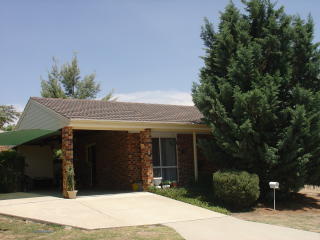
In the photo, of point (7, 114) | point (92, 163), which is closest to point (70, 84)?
point (7, 114)

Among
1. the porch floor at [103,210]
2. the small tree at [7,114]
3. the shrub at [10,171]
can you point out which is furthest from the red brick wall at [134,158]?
the small tree at [7,114]

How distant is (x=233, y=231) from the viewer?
9.88m

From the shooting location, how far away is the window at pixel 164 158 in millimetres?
17516

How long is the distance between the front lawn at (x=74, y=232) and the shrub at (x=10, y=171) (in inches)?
276

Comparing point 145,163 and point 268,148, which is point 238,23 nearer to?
point 268,148

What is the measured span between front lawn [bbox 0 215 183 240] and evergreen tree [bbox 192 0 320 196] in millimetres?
5349

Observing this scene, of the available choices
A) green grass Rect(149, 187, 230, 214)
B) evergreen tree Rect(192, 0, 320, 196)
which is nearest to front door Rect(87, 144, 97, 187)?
green grass Rect(149, 187, 230, 214)

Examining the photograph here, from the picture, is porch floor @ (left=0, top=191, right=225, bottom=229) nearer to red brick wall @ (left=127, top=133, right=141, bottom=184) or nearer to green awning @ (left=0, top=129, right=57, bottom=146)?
red brick wall @ (left=127, top=133, right=141, bottom=184)

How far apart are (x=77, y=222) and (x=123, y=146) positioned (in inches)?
300

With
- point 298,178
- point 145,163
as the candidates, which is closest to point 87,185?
point 145,163

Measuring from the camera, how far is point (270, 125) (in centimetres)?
1433

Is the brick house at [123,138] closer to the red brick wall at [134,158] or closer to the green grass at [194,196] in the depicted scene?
the red brick wall at [134,158]

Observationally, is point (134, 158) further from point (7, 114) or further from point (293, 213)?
point (7, 114)

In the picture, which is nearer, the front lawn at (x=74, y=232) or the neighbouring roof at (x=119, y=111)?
the front lawn at (x=74, y=232)
